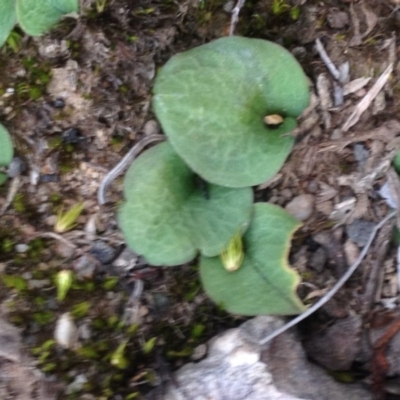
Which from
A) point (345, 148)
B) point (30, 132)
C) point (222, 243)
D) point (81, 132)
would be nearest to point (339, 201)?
point (345, 148)

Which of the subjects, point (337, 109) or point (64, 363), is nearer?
point (64, 363)

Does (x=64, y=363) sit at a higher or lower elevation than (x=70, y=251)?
lower

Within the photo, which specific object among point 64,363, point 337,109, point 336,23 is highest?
point 336,23

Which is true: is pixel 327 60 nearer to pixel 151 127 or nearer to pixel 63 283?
pixel 151 127

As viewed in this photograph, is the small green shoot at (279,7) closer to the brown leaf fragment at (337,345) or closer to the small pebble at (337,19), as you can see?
the small pebble at (337,19)

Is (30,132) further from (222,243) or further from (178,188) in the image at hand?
(222,243)

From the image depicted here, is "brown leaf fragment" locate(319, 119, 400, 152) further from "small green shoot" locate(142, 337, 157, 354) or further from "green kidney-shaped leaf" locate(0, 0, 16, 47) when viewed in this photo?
"green kidney-shaped leaf" locate(0, 0, 16, 47)
